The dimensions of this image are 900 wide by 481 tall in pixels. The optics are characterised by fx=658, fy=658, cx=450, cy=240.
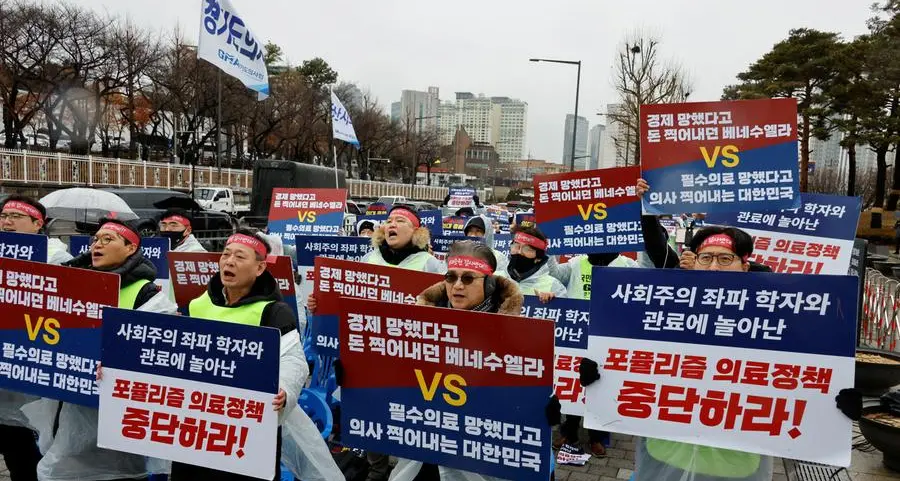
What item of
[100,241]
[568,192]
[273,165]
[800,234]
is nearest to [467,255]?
[100,241]

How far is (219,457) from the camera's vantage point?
2.95m

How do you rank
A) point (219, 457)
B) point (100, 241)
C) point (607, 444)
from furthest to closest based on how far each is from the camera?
point (607, 444) < point (100, 241) < point (219, 457)

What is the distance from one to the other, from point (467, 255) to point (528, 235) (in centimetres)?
238

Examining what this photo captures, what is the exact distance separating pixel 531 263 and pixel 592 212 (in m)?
0.77

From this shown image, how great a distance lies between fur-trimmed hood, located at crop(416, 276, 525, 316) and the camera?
3.24 metres

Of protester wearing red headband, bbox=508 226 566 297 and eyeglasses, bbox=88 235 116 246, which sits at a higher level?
eyeglasses, bbox=88 235 116 246

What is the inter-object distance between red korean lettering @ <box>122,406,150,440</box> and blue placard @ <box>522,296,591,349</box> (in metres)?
2.70

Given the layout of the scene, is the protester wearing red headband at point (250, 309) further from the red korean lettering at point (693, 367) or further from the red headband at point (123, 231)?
the red korean lettering at point (693, 367)

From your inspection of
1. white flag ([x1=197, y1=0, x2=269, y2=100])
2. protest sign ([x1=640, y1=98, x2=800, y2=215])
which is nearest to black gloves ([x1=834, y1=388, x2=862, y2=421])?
protest sign ([x1=640, y1=98, x2=800, y2=215])

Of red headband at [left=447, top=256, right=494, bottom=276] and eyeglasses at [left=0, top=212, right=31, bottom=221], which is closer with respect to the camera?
red headband at [left=447, top=256, right=494, bottom=276]

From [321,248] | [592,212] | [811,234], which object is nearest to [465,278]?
[592,212]

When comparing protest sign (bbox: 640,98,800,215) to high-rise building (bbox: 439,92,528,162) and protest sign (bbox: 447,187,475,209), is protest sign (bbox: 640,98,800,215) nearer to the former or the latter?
protest sign (bbox: 447,187,475,209)

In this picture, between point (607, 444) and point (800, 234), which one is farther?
point (800, 234)

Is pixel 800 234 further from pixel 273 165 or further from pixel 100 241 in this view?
pixel 273 165
